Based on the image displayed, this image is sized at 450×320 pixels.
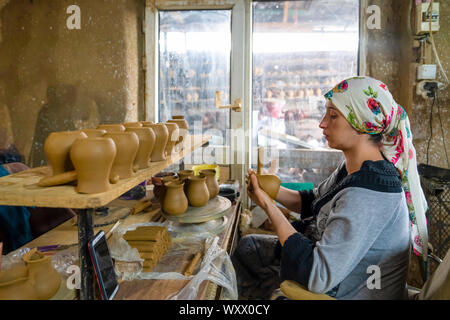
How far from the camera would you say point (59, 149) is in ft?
3.67

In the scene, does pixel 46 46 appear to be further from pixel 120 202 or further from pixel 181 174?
pixel 181 174

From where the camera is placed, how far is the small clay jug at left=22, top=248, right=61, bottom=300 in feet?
3.63

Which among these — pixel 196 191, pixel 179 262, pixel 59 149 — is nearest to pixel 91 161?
pixel 59 149

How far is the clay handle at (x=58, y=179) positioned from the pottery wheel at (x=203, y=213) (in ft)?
2.64

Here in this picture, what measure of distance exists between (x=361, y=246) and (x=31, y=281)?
1201 mm

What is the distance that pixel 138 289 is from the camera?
4.41 feet

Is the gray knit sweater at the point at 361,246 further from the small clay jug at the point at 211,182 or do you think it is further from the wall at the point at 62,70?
the wall at the point at 62,70

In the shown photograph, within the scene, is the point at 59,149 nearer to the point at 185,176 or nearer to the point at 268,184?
the point at 185,176

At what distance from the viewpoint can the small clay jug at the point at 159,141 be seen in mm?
1624

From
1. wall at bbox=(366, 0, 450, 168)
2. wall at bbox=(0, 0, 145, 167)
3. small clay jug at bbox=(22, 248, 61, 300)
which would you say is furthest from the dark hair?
wall at bbox=(0, 0, 145, 167)

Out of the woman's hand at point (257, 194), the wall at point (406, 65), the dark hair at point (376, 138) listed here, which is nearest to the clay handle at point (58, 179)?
the woman's hand at point (257, 194)

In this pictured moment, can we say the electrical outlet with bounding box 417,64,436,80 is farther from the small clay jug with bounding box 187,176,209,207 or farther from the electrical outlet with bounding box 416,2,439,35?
the small clay jug with bounding box 187,176,209,207

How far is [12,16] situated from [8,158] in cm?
125
